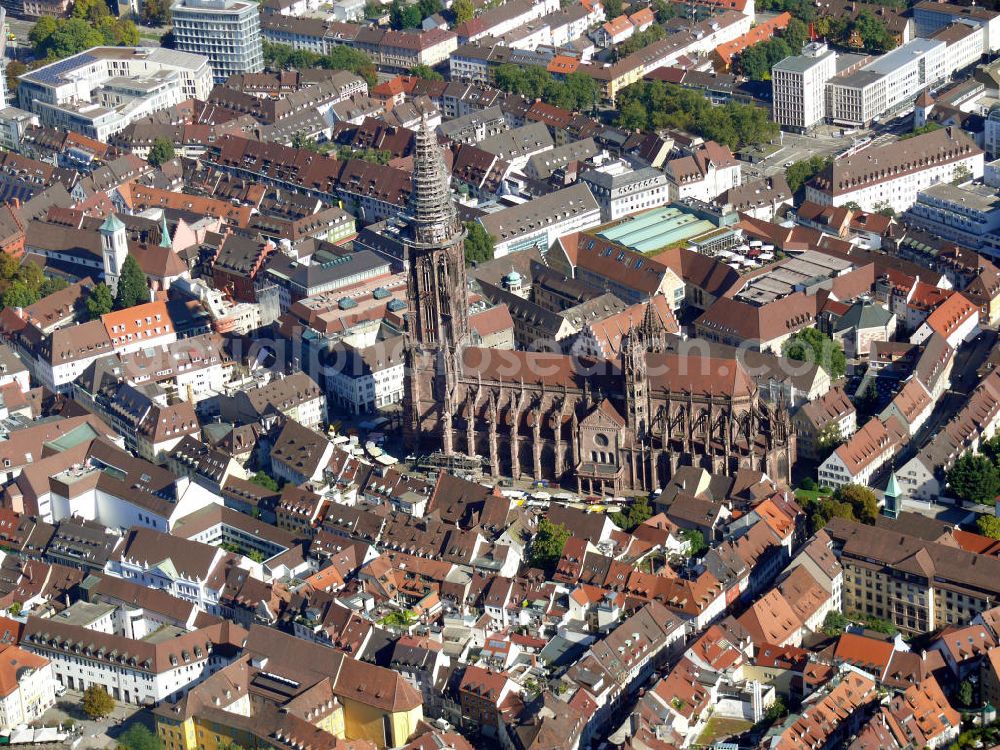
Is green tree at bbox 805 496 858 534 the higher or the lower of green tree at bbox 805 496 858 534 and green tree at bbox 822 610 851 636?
the higher

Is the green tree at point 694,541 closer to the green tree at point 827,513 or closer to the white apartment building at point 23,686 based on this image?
the green tree at point 827,513

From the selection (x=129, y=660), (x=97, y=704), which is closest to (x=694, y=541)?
(x=129, y=660)

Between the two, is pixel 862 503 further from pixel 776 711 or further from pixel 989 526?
pixel 776 711

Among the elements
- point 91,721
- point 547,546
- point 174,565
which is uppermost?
point 547,546

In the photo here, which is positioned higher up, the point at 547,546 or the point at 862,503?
the point at 862,503

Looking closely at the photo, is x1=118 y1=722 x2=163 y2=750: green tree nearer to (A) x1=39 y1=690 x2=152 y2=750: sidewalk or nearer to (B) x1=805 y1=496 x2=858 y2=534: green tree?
(A) x1=39 y1=690 x2=152 y2=750: sidewalk

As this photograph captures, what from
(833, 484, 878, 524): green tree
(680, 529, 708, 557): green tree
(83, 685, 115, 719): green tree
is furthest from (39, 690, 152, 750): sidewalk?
(833, 484, 878, 524): green tree

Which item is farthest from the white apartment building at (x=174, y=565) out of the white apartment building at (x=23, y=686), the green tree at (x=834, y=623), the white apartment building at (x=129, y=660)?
the green tree at (x=834, y=623)
